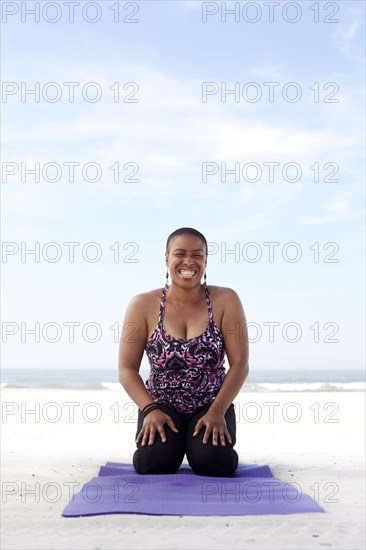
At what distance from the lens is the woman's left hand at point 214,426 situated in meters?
4.15

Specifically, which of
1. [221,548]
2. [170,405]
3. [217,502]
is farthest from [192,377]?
[221,548]

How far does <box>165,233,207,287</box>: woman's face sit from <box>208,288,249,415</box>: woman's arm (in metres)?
0.29

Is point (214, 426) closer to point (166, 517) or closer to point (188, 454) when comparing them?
point (188, 454)

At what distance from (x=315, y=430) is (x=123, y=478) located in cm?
422

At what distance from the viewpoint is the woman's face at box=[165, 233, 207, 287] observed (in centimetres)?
427

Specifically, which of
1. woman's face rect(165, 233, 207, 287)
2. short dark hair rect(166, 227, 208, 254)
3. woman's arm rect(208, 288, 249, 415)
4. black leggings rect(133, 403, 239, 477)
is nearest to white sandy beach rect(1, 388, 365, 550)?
black leggings rect(133, 403, 239, 477)

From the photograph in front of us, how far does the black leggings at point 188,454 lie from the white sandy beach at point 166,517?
0.40 m

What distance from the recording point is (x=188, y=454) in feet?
13.9

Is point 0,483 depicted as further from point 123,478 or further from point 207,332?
point 207,332

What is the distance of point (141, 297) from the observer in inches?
179

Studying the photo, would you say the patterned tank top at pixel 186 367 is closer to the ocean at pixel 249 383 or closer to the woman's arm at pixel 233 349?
the woman's arm at pixel 233 349

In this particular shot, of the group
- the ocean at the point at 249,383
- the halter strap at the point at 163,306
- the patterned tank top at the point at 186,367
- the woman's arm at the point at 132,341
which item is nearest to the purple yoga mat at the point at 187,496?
the patterned tank top at the point at 186,367

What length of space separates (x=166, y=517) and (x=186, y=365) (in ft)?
4.03

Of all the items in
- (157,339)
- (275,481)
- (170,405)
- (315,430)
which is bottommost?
(315,430)
